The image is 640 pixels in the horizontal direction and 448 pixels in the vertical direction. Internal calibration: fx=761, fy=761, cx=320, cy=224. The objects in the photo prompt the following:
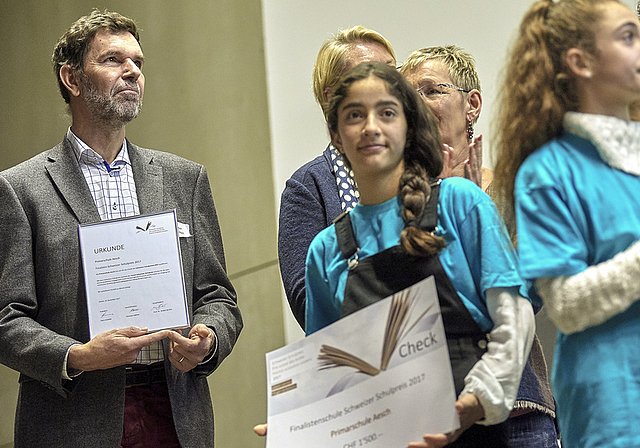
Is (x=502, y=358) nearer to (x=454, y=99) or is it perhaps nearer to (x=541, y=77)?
(x=541, y=77)

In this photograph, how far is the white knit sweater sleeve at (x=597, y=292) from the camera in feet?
4.00

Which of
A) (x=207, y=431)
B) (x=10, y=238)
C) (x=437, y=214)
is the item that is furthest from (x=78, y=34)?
(x=437, y=214)

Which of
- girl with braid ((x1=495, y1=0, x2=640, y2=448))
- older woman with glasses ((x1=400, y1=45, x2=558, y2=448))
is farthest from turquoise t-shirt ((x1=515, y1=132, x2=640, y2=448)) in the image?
older woman with glasses ((x1=400, y1=45, x2=558, y2=448))

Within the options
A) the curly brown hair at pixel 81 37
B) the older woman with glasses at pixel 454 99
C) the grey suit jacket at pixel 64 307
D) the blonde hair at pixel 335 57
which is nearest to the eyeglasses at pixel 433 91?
the older woman with glasses at pixel 454 99

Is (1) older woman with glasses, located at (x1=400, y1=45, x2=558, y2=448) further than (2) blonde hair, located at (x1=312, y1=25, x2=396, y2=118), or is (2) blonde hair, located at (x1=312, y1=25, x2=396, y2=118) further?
(2) blonde hair, located at (x1=312, y1=25, x2=396, y2=118)

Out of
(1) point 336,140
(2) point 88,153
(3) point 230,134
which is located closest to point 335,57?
(1) point 336,140

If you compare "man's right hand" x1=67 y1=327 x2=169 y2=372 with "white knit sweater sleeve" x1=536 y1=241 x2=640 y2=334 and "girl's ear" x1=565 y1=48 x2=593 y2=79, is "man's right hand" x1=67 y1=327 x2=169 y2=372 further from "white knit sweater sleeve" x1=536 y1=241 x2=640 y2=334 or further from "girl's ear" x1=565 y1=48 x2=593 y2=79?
"girl's ear" x1=565 y1=48 x2=593 y2=79

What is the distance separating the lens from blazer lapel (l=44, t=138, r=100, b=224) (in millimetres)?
2275

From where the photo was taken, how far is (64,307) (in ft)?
7.27

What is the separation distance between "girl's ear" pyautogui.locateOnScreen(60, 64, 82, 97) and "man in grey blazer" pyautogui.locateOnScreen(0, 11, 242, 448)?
12mm

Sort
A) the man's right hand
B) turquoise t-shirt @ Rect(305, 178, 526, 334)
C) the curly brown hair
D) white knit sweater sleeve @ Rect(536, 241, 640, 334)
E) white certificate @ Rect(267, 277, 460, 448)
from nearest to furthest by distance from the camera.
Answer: white knit sweater sleeve @ Rect(536, 241, 640, 334) < white certificate @ Rect(267, 277, 460, 448) < turquoise t-shirt @ Rect(305, 178, 526, 334) < the man's right hand < the curly brown hair

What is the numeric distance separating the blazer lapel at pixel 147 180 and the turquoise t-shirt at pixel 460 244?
878mm

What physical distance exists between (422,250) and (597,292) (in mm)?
349

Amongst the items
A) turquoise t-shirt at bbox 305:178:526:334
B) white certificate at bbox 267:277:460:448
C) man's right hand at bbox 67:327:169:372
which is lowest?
white certificate at bbox 267:277:460:448
